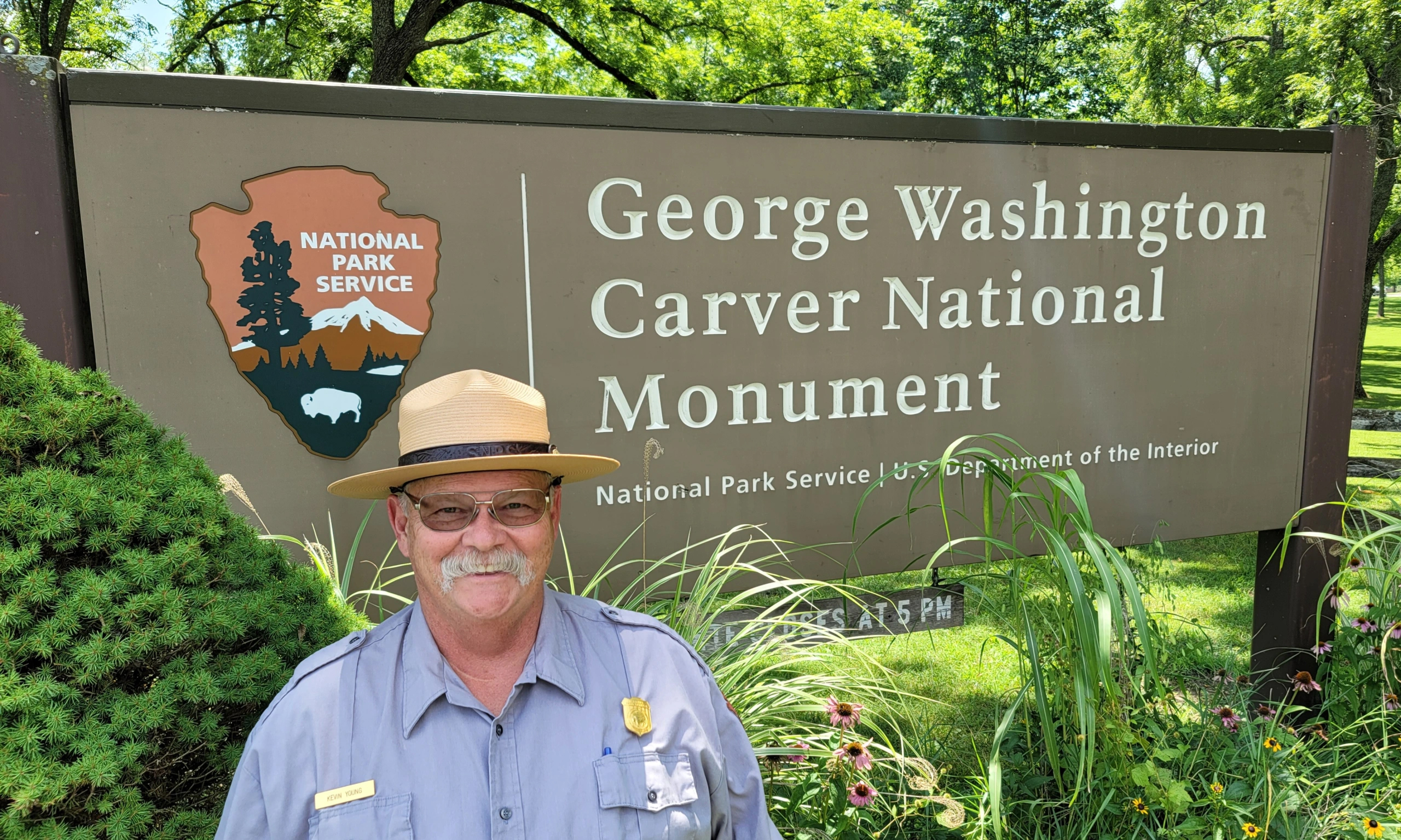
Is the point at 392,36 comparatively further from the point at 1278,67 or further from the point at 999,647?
the point at 1278,67

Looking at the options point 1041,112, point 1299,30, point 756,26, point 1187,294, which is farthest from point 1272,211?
point 1041,112

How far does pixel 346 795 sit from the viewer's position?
1.48 m

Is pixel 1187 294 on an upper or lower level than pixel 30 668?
upper

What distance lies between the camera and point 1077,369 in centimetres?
349

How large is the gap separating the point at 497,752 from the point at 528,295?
1.60 meters

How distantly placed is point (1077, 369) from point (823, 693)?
156 centimetres

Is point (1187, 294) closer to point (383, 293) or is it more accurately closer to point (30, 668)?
point (383, 293)

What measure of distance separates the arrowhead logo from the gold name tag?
1.39 metres

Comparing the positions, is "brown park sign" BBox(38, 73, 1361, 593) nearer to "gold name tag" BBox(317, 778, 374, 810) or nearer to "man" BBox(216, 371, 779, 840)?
"man" BBox(216, 371, 779, 840)

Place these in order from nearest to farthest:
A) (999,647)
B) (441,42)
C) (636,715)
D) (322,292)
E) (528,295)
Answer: (636,715), (322,292), (528,295), (999,647), (441,42)

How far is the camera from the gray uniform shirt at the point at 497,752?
1.48 metres

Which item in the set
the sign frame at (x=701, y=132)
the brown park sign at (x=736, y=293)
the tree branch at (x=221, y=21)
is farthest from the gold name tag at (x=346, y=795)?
the tree branch at (x=221, y=21)

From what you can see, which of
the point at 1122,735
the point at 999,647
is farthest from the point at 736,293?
the point at 999,647

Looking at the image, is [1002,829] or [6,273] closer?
[6,273]
